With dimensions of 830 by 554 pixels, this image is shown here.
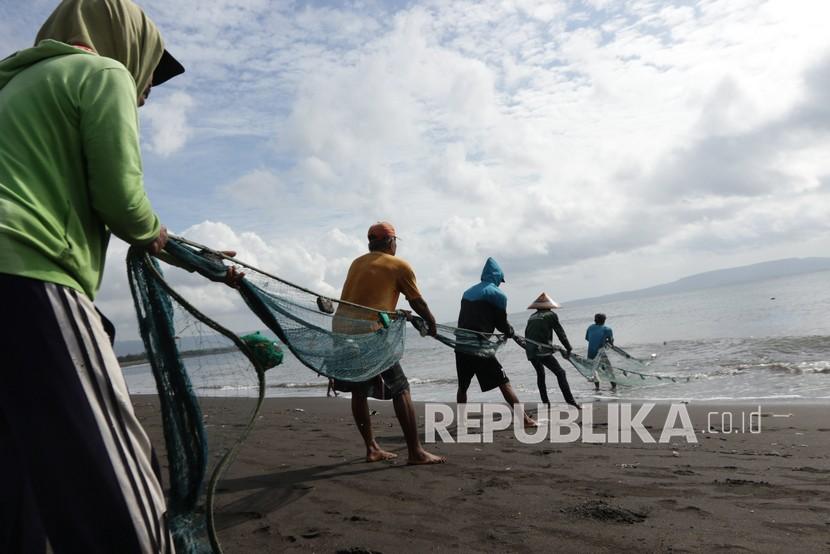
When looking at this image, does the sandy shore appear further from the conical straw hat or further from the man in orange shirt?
the conical straw hat

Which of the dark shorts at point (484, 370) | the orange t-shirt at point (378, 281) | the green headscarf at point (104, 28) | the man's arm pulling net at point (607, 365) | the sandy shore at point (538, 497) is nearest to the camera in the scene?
the green headscarf at point (104, 28)

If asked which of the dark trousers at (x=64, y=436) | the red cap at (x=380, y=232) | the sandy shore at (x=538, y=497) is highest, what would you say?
the red cap at (x=380, y=232)

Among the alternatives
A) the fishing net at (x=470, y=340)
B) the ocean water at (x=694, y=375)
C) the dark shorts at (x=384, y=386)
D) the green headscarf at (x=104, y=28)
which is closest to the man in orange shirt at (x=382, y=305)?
the dark shorts at (x=384, y=386)

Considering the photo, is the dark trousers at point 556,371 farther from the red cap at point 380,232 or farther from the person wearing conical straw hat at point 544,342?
the red cap at point 380,232

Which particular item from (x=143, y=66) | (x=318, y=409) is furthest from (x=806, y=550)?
(x=318, y=409)

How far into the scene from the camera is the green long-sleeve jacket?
1.50 metres

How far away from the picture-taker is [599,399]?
10.3 meters

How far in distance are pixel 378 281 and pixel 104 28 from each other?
3.56 metres

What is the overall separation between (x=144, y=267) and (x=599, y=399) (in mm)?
9421

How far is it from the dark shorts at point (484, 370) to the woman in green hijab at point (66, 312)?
5842 mm

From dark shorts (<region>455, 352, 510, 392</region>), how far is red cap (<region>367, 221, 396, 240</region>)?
2448 millimetres

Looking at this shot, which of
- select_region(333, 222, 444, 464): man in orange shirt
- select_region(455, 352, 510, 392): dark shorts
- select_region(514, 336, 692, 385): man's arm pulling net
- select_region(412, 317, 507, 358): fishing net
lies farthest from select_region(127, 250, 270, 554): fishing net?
select_region(514, 336, 692, 385): man's arm pulling net

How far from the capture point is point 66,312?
1.51 meters

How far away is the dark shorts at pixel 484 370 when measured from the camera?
723 cm
